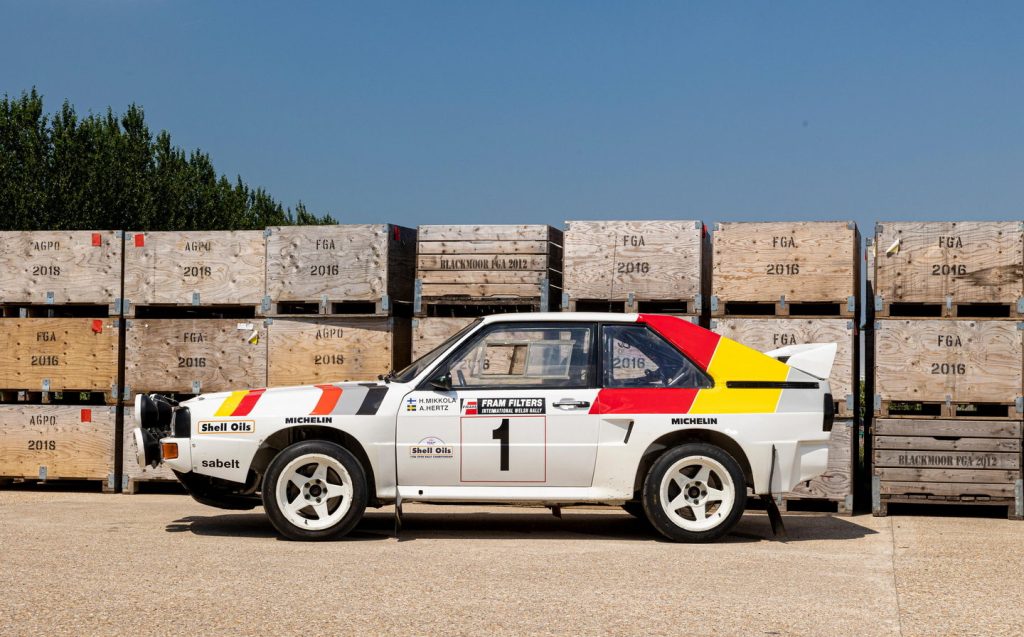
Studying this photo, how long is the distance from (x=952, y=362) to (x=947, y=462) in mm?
983

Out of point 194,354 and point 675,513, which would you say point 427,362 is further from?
point 194,354

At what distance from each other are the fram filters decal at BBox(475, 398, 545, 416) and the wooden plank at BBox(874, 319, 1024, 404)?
454 cm

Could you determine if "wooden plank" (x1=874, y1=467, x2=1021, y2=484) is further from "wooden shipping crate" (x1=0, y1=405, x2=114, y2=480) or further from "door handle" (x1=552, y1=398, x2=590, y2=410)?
"wooden shipping crate" (x1=0, y1=405, x2=114, y2=480)

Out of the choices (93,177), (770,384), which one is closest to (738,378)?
(770,384)

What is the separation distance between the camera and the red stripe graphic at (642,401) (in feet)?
28.7

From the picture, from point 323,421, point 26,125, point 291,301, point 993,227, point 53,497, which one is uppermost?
point 26,125

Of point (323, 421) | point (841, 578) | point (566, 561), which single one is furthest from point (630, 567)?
point (323, 421)

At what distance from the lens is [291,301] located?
12.6 metres

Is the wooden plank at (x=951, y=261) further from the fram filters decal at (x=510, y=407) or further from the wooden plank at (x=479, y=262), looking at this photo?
the fram filters decal at (x=510, y=407)

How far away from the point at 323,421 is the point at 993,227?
7041 millimetres

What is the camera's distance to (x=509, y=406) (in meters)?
8.73

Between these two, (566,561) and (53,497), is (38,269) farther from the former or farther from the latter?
(566,561)

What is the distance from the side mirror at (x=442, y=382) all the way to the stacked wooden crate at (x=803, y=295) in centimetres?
403

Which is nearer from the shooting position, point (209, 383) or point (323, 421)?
point (323, 421)
